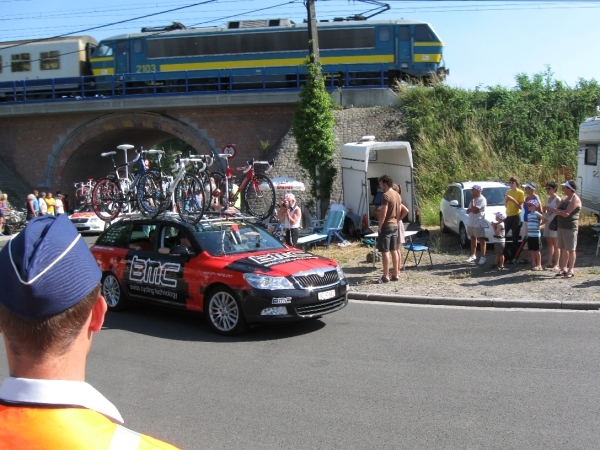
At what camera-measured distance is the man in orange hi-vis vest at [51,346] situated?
1571mm

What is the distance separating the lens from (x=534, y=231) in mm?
13281

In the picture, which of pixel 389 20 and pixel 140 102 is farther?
pixel 140 102

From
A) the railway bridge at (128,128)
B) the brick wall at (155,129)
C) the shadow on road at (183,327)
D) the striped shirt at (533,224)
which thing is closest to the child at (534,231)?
the striped shirt at (533,224)

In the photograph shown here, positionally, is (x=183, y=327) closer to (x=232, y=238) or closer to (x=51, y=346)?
(x=232, y=238)

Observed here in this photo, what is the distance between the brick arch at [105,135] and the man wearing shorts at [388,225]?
21211 millimetres

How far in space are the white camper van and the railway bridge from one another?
43.0ft

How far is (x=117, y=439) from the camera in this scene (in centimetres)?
158

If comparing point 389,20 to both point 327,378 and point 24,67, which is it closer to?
point 24,67

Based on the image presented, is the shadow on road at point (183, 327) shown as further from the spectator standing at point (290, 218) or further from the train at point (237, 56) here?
the train at point (237, 56)

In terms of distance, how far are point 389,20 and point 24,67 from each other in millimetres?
19224

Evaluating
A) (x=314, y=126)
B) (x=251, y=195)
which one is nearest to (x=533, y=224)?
(x=251, y=195)

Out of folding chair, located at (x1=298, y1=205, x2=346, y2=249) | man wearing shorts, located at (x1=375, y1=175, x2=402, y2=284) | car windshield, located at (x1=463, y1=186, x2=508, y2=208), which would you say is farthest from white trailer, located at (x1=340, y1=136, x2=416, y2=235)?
man wearing shorts, located at (x1=375, y1=175, x2=402, y2=284)

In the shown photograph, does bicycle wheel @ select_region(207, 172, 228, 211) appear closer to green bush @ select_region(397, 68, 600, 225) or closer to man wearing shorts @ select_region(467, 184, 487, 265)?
man wearing shorts @ select_region(467, 184, 487, 265)

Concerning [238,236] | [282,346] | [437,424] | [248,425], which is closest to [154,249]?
[238,236]
